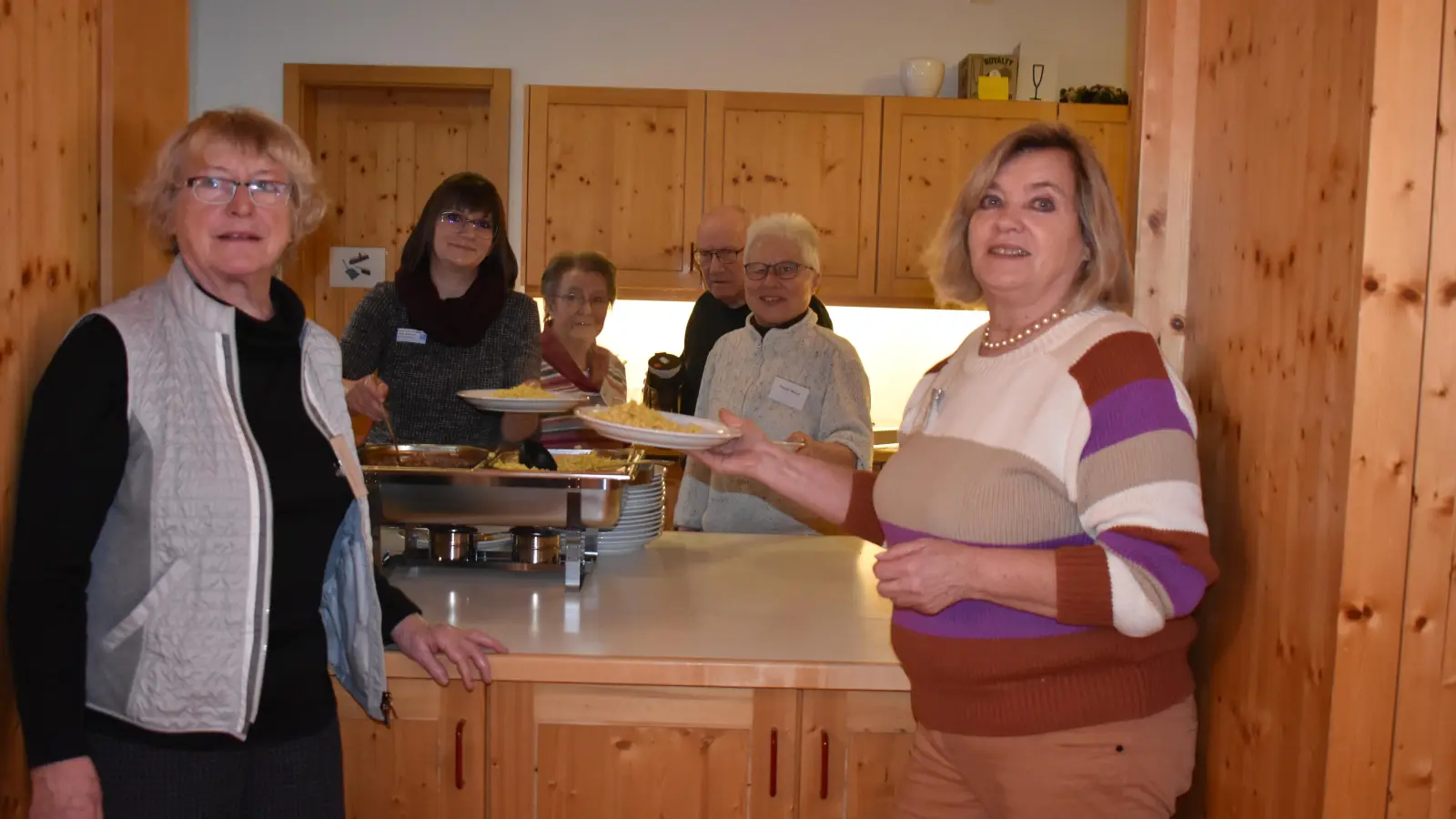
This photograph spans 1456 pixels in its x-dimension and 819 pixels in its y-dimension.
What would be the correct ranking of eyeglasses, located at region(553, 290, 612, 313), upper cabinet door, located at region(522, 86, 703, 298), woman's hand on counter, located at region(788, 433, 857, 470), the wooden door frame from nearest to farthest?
woman's hand on counter, located at region(788, 433, 857, 470)
eyeglasses, located at region(553, 290, 612, 313)
upper cabinet door, located at region(522, 86, 703, 298)
the wooden door frame

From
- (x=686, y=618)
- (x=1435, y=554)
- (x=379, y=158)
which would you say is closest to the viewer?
(x=1435, y=554)

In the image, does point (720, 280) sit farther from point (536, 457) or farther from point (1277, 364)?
point (1277, 364)

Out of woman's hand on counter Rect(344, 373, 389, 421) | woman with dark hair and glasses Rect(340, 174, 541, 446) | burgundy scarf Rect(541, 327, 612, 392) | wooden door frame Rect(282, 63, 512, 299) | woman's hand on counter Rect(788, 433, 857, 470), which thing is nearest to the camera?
woman's hand on counter Rect(344, 373, 389, 421)

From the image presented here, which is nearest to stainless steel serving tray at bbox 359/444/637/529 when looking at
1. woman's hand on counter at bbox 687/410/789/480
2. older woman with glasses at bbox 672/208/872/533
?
woman's hand on counter at bbox 687/410/789/480

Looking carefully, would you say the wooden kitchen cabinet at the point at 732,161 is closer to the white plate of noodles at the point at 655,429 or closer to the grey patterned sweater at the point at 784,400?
the grey patterned sweater at the point at 784,400

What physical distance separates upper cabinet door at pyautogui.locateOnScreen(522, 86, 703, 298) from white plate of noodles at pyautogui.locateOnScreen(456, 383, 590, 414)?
93.5 inches

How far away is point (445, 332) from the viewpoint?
9.31 feet

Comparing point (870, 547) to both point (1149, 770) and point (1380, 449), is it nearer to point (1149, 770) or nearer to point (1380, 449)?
point (1149, 770)

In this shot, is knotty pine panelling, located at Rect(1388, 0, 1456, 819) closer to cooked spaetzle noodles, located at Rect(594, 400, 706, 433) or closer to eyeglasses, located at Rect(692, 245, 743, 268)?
cooked spaetzle noodles, located at Rect(594, 400, 706, 433)

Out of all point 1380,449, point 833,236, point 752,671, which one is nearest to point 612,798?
point 752,671

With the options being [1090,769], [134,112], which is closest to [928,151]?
[134,112]

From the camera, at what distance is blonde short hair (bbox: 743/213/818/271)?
10.6 feet

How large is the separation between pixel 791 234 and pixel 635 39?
202 centimetres

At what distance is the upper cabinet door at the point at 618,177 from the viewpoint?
185 inches
